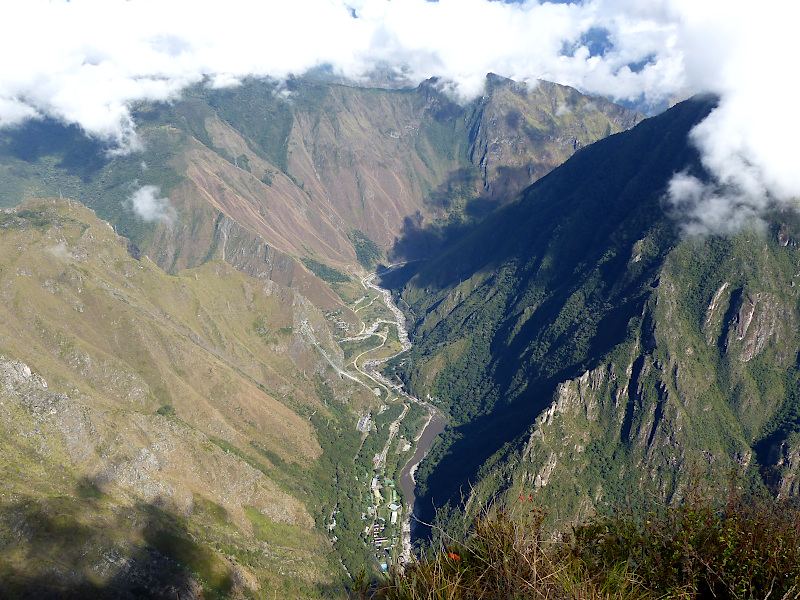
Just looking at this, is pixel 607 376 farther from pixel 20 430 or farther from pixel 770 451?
pixel 20 430

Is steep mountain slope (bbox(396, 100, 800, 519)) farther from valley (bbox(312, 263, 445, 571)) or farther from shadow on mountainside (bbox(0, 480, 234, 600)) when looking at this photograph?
shadow on mountainside (bbox(0, 480, 234, 600))

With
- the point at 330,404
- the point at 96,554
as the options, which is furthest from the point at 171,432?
the point at 330,404

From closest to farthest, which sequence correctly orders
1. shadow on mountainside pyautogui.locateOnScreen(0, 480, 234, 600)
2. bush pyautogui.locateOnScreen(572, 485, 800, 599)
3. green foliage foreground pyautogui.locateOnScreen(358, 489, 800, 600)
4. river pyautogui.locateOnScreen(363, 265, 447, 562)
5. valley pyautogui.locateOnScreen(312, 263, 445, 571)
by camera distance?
1. green foliage foreground pyautogui.locateOnScreen(358, 489, 800, 600)
2. bush pyautogui.locateOnScreen(572, 485, 800, 599)
3. shadow on mountainside pyautogui.locateOnScreen(0, 480, 234, 600)
4. valley pyautogui.locateOnScreen(312, 263, 445, 571)
5. river pyautogui.locateOnScreen(363, 265, 447, 562)

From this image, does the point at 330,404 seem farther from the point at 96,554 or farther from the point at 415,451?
the point at 96,554

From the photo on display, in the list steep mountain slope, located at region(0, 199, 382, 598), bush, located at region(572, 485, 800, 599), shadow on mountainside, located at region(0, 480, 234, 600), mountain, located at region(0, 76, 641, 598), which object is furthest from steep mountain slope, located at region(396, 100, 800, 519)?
bush, located at region(572, 485, 800, 599)

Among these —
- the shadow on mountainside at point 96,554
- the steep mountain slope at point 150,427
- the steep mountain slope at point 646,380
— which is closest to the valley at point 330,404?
the shadow on mountainside at point 96,554

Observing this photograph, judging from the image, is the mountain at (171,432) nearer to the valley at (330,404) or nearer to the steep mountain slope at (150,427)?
the steep mountain slope at (150,427)
